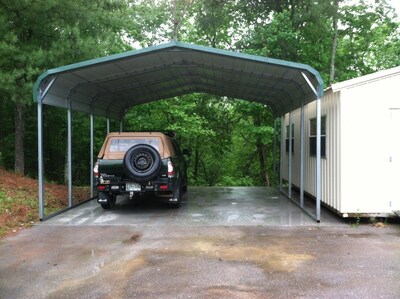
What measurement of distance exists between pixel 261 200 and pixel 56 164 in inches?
488

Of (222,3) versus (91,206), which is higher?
(222,3)

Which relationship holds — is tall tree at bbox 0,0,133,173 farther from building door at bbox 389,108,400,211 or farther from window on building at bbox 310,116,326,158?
building door at bbox 389,108,400,211

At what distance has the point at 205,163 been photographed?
2616 cm

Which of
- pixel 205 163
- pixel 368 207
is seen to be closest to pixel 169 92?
pixel 368 207

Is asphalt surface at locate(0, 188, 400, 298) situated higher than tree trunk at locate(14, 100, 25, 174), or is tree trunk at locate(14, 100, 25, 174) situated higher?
tree trunk at locate(14, 100, 25, 174)

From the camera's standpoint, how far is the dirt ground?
175 inches

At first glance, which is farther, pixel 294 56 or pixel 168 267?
pixel 294 56

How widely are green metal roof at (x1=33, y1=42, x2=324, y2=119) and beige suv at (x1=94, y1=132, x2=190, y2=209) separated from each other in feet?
→ 5.18

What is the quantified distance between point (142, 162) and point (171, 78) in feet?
13.1

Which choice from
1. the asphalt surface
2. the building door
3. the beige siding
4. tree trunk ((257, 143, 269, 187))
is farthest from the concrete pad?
tree trunk ((257, 143, 269, 187))

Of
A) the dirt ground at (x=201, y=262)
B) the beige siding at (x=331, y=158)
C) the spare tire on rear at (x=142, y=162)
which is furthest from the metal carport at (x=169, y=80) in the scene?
the spare tire on rear at (x=142, y=162)

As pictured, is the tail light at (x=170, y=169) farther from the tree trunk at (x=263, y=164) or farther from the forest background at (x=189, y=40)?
the tree trunk at (x=263, y=164)

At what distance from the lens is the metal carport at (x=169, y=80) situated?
8032 mm

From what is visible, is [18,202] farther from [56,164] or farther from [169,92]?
[56,164]
